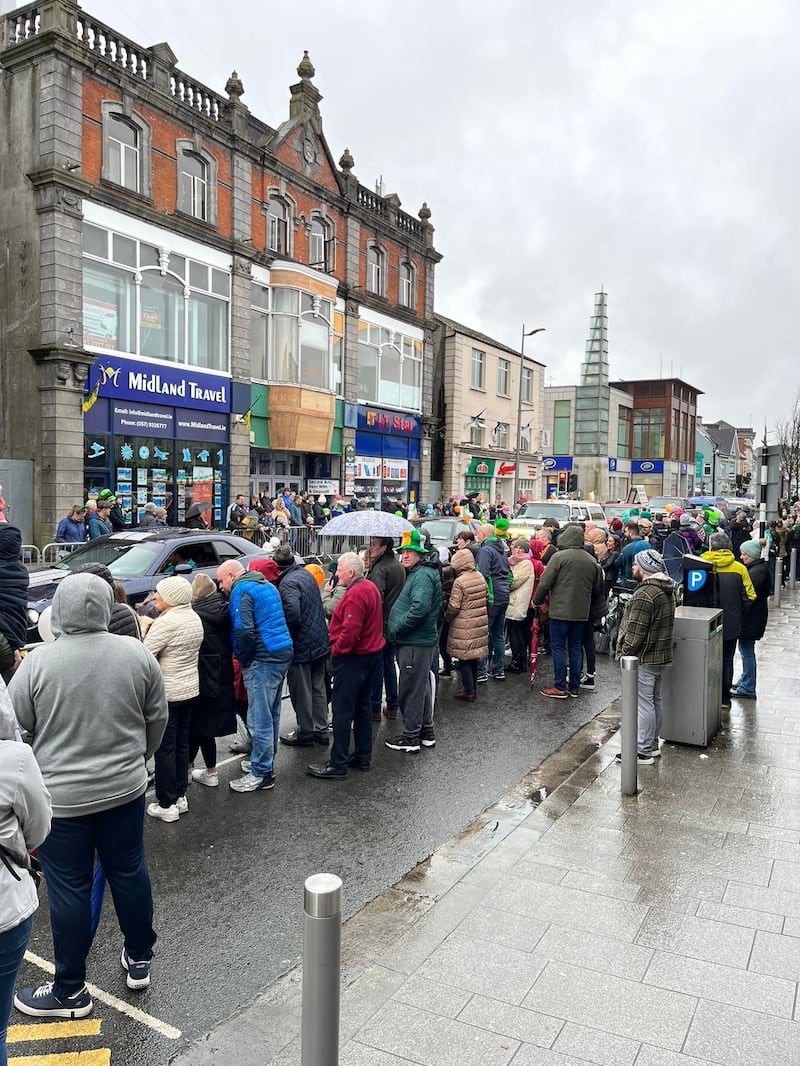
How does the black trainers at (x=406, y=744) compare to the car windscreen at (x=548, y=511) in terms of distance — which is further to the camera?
the car windscreen at (x=548, y=511)

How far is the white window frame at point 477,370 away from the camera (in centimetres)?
3788

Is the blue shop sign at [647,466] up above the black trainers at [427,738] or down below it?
above

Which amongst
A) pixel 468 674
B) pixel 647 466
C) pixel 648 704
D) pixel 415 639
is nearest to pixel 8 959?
pixel 415 639

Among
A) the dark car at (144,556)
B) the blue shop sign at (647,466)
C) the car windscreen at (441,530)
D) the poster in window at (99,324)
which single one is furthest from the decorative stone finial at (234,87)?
the blue shop sign at (647,466)

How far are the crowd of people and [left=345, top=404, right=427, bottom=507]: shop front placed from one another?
702 inches

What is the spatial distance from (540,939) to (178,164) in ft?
74.0

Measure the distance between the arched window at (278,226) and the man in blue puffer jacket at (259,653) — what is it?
21.8 meters

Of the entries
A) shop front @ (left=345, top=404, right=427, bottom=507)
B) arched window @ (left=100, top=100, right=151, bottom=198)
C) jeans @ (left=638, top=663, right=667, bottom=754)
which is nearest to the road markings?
jeans @ (left=638, top=663, right=667, bottom=754)

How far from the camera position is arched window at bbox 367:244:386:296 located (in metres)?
31.0

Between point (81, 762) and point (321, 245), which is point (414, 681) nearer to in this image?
point (81, 762)

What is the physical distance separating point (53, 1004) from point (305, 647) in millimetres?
3572

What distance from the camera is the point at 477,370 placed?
3853cm

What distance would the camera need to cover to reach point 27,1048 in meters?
3.28

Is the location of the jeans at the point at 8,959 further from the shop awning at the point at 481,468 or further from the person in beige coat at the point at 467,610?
the shop awning at the point at 481,468
